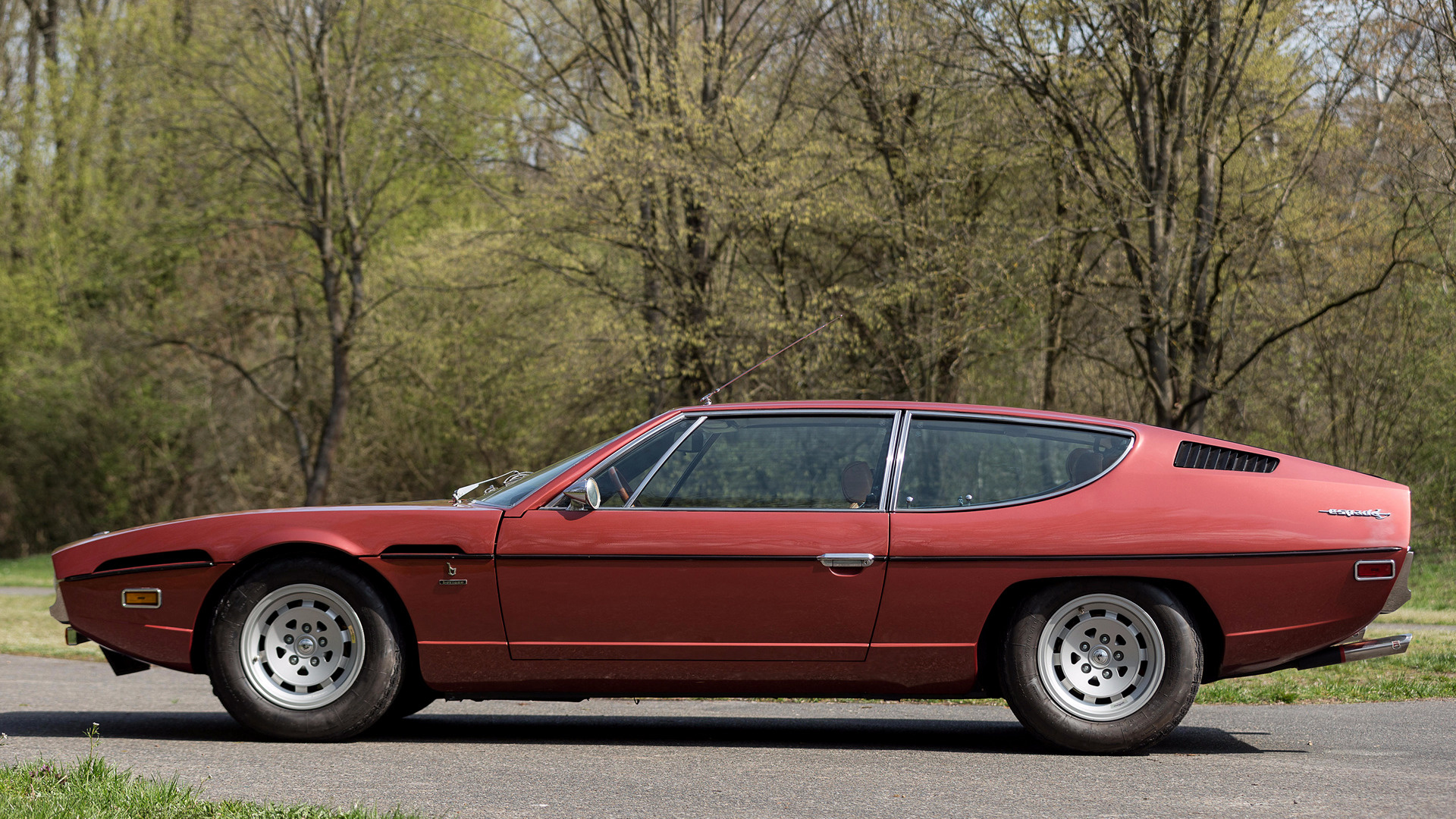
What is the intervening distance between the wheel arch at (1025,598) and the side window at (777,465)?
695 mm

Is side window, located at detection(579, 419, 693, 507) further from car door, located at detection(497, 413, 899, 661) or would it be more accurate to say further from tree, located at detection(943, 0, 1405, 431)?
tree, located at detection(943, 0, 1405, 431)

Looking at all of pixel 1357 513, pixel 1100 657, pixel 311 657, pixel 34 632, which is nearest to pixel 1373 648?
pixel 1357 513

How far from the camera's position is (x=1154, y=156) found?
15.3 metres

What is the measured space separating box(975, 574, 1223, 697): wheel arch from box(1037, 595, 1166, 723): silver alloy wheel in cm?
13

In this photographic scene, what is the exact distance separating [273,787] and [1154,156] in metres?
13.4

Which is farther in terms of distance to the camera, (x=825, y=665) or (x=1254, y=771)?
(x=825, y=665)

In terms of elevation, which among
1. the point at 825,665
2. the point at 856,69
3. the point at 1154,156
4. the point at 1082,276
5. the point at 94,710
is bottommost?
the point at 94,710

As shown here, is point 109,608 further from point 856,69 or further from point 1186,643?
point 856,69

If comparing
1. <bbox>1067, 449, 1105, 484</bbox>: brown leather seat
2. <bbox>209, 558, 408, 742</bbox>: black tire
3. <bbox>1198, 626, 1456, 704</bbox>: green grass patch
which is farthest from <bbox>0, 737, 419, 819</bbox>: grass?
<bbox>1198, 626, 1456, 704</bbox>: green grass patch

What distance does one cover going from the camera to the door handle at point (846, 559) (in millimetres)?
5375

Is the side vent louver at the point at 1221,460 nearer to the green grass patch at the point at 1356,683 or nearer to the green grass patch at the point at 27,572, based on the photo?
the green grass patch at the point at 1356,683

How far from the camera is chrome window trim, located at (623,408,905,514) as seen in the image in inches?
217

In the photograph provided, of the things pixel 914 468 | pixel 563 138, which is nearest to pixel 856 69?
pixel 563 138

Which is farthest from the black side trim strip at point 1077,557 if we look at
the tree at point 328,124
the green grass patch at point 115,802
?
the tree at point 328,124
